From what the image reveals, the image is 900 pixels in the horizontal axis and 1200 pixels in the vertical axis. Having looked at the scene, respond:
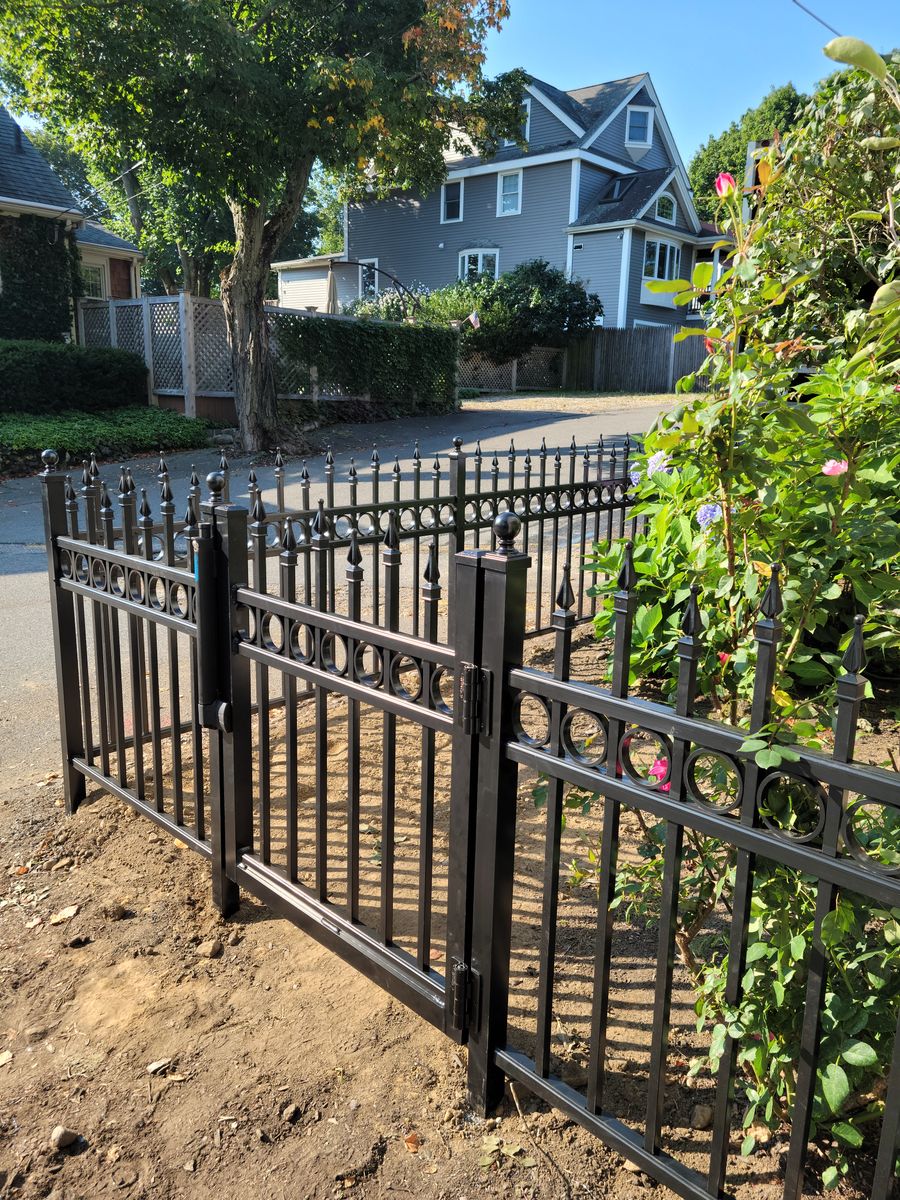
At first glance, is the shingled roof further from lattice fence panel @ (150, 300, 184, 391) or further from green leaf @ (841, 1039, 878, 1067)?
green leaf @ (841, 1039, 878, 1067)

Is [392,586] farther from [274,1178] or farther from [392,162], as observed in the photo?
[392,162]

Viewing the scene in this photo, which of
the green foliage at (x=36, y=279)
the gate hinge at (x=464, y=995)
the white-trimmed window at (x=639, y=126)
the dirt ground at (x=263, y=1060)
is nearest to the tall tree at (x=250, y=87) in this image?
the green foliage at (x=36, y=279)

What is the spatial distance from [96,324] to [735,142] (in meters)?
40.0

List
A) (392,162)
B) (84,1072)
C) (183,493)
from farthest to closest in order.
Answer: (392,162) < (183,493) < (84,1072)

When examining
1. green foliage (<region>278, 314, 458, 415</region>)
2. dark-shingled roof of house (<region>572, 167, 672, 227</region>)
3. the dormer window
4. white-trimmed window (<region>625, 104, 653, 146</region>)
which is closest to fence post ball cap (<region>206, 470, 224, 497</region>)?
green foliage (<region>278, 314, 458, 415</region>)

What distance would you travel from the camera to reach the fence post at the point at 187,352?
17.0 metres

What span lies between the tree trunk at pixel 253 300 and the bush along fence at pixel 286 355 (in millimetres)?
2215

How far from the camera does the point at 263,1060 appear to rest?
2.40m

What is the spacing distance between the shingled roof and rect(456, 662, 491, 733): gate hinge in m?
20.8

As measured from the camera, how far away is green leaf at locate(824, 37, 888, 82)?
1558mm

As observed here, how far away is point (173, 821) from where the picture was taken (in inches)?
131

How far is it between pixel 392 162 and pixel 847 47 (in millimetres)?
16528

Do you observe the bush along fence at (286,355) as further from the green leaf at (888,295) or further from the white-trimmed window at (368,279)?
the green leaf at (888,295)

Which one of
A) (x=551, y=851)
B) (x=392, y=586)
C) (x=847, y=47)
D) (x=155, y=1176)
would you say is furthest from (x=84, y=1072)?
(x=847, y=47)
